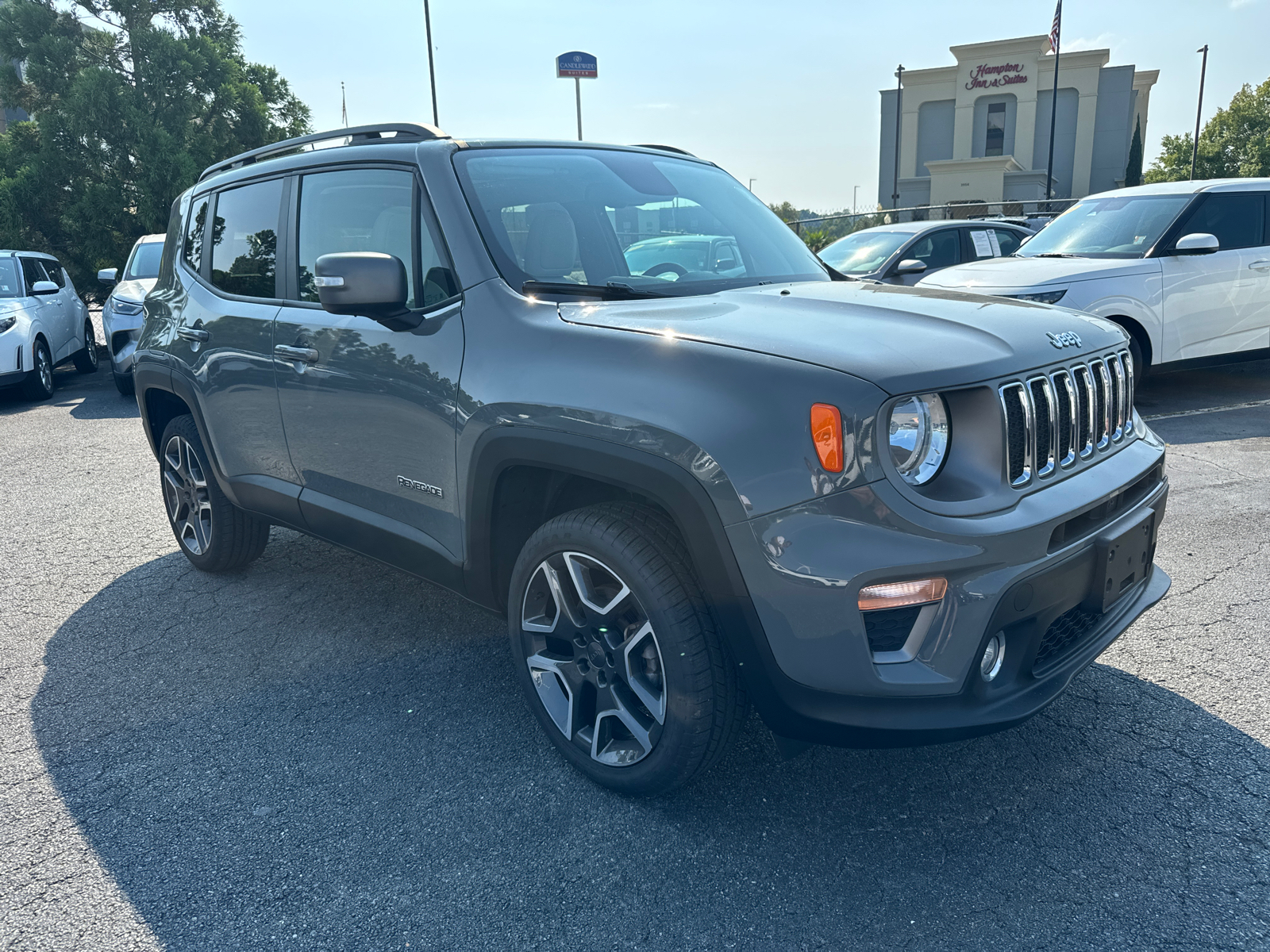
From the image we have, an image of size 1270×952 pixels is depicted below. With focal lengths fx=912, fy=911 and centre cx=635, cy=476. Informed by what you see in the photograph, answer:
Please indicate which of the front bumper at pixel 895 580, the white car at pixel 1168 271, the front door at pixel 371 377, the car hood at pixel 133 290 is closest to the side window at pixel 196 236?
the front door at pixel 371 377

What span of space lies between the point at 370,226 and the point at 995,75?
166 feet

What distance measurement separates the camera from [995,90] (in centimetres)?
4647

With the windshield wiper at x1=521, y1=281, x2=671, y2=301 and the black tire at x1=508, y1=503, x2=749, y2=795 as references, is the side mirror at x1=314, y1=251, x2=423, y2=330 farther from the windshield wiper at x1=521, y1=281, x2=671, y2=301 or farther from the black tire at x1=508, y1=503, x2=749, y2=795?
the black tire at x1=508, y1=503, x2=749, y2=795

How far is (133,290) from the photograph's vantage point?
10625 millimetres

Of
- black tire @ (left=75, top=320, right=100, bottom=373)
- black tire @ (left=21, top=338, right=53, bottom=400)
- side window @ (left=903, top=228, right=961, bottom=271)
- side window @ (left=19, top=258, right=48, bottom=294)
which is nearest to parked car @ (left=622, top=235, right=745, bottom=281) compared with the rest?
side window @ (left=903, top=228, right=961, bottom=271)

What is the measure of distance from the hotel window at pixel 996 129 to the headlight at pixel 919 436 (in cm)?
5142

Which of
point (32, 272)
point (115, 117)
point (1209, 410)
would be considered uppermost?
point (115, 117)

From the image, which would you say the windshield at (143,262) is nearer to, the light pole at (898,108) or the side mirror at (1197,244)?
the side mirror at (1197,244)

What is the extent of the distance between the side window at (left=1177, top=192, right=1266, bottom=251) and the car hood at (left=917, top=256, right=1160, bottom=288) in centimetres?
73

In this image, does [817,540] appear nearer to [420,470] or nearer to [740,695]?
[740,695]

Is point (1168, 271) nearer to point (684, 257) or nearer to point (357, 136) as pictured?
point (684, 257)

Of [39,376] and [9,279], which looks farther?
[9,279]

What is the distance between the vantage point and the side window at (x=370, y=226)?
2.97m

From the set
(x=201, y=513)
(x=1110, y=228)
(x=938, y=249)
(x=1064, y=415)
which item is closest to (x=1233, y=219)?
(x=1110, y=228)
